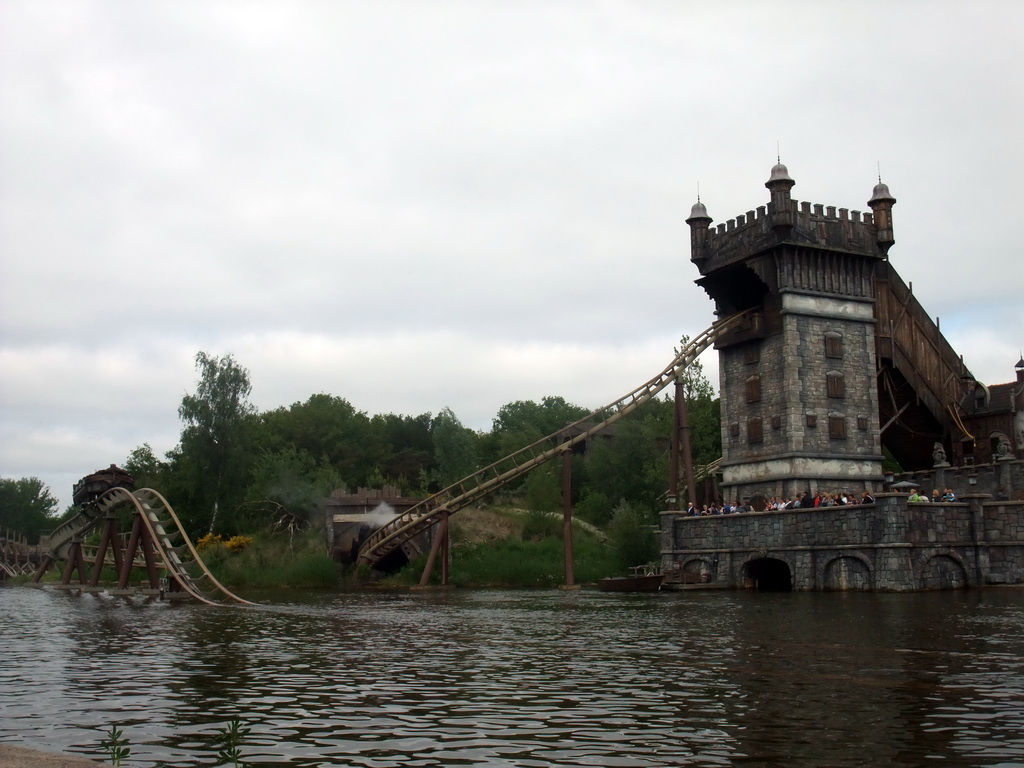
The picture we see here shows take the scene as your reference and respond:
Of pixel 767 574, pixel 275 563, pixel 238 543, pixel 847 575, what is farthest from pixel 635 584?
pixel 238 543

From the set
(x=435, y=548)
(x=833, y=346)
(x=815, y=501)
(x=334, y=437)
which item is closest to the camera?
(x=815, y=501)

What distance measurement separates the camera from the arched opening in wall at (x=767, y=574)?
1608 inches

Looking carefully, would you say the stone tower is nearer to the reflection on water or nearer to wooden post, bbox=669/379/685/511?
wooden post, bbox=669/379/685/511

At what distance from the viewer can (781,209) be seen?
44000 mm

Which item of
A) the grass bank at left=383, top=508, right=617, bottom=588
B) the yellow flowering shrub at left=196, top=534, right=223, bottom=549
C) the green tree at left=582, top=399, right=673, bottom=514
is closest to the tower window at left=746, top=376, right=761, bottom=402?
the grass bank at left=383, top=508, right=617, bottom=588

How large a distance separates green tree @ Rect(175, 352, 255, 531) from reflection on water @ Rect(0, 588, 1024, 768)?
1593 inches

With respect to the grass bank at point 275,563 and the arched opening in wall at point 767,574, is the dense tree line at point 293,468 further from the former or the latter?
the arched opening in wall at point 767,574

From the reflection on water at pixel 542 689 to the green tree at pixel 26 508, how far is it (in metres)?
106

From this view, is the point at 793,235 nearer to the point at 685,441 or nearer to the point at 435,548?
the point at 685,441

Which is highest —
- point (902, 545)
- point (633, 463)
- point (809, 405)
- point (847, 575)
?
point (809, 405)

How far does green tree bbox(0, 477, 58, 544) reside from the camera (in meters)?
121

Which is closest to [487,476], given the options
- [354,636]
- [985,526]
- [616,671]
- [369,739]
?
[985,526]

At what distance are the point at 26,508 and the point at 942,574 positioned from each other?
114 metres

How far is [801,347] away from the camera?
44.4 metres
